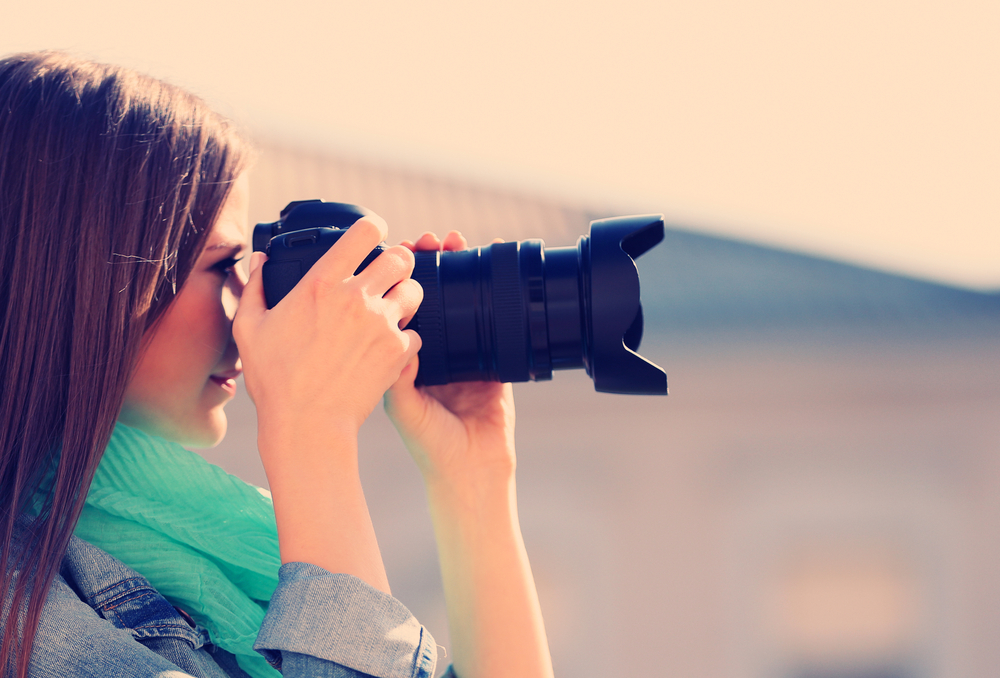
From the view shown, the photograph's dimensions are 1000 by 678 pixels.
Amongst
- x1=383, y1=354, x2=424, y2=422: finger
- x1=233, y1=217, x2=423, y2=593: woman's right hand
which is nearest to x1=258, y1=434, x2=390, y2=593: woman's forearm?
x1=233, y1=217, x2=423, y2=593: woman's right hand

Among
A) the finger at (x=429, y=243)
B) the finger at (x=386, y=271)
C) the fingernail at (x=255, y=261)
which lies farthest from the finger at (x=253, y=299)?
the finger at (x=429, y=243)

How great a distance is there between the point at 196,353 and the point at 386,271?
239mm

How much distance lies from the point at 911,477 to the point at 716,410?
1045 millimetres

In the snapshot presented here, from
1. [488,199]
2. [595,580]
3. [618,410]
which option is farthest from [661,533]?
[488,199]

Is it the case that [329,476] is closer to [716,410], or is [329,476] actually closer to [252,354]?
[252,354]

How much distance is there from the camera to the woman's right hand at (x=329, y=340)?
2.32 ft

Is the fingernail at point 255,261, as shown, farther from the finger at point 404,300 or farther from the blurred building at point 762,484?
the blurred building at point 762,484

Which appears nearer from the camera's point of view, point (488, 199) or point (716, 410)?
point (716, 410)

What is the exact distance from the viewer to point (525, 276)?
3.04 ft

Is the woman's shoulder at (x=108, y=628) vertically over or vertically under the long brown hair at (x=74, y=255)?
under

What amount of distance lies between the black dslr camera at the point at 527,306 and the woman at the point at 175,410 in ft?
0.18

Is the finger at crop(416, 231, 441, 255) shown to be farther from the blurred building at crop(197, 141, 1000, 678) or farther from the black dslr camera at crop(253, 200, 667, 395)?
the blurred building at crop(197, 141, 1000, 678)

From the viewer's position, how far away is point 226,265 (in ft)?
2.98

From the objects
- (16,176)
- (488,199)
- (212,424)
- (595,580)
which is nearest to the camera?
(16,176)
